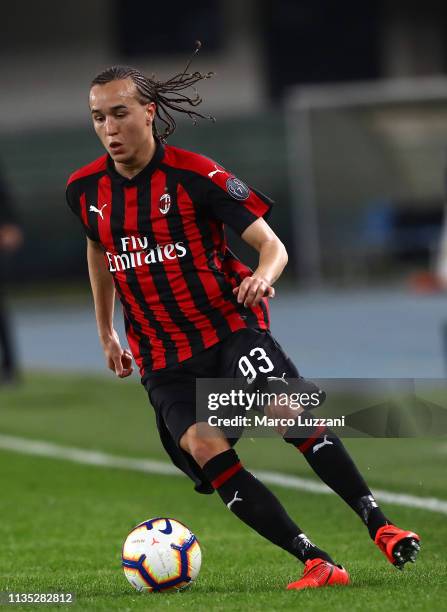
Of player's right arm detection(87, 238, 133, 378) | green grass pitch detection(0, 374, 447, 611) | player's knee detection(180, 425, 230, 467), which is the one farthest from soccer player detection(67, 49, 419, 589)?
green grass pitch detection(0, 374, 447, 611)

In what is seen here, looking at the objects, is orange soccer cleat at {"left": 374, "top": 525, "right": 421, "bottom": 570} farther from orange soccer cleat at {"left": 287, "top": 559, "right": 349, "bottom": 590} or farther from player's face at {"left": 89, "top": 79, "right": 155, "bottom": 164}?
player's face at {"left": 89, "top": 79, "right": 155, "bottom": 164}

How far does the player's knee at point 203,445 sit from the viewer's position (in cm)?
516

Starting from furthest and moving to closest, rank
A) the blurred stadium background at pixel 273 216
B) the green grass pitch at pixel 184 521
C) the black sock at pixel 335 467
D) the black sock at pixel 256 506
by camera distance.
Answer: the blurred stadium background at pixel 273 216, the black sock at pixel 335 467, the black sock at pixel 256 506, the green grass pitch at pixel 184 521

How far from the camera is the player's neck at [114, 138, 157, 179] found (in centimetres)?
529

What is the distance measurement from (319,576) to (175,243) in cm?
136

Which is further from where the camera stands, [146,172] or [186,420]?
[146,172]

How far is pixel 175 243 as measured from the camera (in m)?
5.30

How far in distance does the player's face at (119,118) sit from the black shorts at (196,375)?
2.67 feet

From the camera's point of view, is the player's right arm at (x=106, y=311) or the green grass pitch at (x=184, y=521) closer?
the green grass pitch at (x=184, y=521)

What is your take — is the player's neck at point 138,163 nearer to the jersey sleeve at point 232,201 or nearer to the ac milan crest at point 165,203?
the ac milan crest at point 165,203

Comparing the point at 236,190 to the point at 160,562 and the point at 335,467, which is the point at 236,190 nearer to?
the point at 335,467

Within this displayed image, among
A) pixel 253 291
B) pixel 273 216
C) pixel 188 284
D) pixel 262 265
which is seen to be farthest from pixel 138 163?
pixel 273 216

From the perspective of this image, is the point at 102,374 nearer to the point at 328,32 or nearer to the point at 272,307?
the point at 272,307

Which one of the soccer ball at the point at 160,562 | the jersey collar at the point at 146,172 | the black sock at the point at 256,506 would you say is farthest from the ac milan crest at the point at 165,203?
the soccer ball at the point at 160,562
